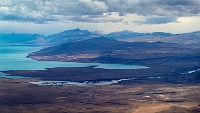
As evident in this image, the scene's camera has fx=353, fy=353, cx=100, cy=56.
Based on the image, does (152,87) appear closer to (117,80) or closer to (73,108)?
(117,80)

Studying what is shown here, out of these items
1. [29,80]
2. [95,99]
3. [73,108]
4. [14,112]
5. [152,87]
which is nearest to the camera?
[14,112]

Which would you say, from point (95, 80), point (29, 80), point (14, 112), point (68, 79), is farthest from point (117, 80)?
point (14, 112)

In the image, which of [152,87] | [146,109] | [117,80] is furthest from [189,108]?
[117,80]

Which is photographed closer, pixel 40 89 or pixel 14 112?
pixel 14 112

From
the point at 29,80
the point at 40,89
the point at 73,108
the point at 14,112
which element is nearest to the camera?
the point at 14,112

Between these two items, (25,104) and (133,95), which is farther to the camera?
(133,95)

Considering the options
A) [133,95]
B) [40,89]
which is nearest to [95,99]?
[133,95]

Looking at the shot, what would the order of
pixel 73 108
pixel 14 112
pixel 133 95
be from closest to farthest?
pixel 14 112
pixel 73 108
pixel 133 95

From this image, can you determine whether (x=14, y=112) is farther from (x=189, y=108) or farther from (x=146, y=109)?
(x=189, y=108)

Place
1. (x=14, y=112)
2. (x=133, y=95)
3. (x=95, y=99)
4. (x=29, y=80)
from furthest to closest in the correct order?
(x=29, y=80), (x=133, y=95), (x=95, y=99), (x=14, y=112)
